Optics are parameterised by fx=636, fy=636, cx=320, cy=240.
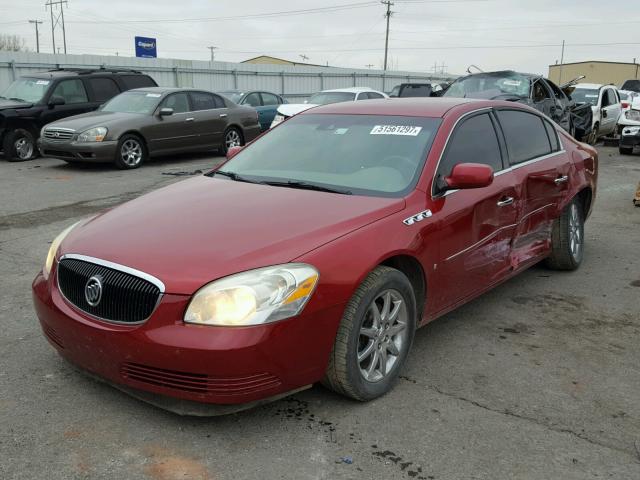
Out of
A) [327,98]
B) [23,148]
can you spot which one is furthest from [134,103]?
[327,98]

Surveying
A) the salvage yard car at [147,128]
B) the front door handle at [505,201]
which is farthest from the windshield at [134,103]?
the front door handle at [505,201]

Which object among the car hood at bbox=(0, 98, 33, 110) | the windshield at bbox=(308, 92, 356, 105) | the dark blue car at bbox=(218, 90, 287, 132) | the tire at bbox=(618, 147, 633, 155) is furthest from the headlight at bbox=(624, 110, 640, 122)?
the car hood at bbox=(0, 98, 33, 110)

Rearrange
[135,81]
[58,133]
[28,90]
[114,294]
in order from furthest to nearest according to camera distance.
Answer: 1. [135,81]
2. [28,90]
3. [58,133]
4. [114,294]

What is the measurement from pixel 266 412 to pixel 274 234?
899 mm

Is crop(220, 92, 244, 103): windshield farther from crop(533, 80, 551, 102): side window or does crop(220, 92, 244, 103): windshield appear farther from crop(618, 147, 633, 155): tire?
crop(618, 147, 633, 155): tire

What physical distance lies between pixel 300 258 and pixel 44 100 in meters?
12.1

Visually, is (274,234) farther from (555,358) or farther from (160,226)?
(555,358)

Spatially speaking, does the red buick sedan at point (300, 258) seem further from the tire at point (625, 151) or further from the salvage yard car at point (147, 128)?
the tire at point (625, 151)

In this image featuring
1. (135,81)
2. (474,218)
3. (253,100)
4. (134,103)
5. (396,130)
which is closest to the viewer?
(474,218)

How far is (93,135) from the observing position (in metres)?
11.7

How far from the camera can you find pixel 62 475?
2660mm

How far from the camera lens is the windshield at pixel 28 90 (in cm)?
1338

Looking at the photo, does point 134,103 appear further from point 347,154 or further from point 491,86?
point 347,154

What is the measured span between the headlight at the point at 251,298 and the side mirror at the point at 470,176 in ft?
4.31
